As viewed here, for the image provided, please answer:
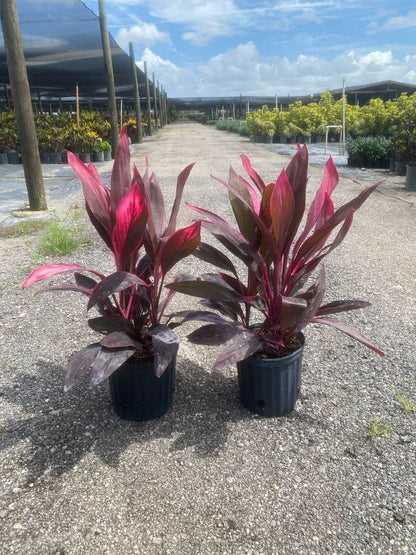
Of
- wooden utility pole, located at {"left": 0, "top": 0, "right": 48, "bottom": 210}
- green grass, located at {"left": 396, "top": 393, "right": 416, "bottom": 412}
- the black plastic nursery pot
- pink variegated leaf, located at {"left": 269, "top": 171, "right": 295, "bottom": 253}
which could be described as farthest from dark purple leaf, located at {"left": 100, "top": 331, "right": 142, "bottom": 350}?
the black plastic nursery pot

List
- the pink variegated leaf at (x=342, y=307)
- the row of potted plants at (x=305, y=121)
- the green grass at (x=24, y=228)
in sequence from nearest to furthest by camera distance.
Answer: the pink variegated leaf at (x=342, y=307), the green grass at (x=24, y=228), the row of potted plants at (x=305, y=121)

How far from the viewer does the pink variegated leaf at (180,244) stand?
65.3 inches

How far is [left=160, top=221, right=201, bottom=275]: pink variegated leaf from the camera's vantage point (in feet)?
5.44

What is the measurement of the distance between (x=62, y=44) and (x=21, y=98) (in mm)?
10941

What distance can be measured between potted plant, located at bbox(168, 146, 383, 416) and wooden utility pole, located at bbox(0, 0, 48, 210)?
4755 mm

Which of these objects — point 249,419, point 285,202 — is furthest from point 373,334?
→ point 285,202

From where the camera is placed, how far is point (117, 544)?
1.41 metres

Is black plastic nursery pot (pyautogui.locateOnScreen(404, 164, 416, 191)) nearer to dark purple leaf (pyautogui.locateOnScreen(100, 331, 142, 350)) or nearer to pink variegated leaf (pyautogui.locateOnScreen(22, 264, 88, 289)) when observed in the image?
dark purple leaf (pyautogui.locateOnScreen(100, 331, 142, 350))

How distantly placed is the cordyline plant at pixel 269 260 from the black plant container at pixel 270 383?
66 millimetres

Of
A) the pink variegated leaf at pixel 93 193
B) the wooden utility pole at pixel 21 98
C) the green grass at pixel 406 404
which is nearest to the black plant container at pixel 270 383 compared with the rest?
the green grass at pixel 406 404

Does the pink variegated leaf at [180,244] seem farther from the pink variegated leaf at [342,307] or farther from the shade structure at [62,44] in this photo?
the shade structure at [62,44]

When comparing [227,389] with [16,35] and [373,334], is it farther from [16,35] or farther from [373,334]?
[16,35]

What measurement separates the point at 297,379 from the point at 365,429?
1.09ft

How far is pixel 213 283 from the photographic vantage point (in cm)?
183
